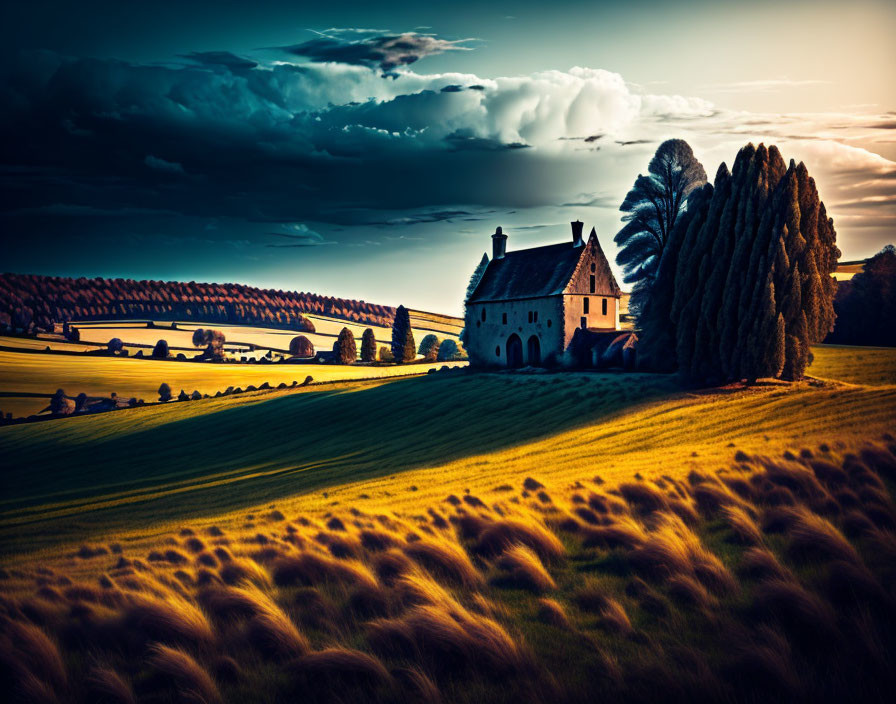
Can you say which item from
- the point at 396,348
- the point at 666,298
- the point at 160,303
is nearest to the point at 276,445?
the point at 666,298

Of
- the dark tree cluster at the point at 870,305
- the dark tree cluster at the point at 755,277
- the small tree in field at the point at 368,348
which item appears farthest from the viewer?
the small tree in field at the point at 368,348

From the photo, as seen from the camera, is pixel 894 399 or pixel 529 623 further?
pixel 894 399

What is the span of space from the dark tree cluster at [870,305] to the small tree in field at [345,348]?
6135 centimetres

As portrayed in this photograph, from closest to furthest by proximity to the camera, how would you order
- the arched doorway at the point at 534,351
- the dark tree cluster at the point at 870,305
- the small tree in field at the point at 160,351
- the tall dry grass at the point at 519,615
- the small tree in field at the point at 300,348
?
the tall dry grass at the point at 519,615 < the dark tree cluster at the point at 870,305 < the arched doorway at the point at 534,351 < the small tree in field at the point at 160,351 < the small tree in field at the point at 300,348

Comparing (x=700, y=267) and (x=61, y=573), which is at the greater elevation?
(x=700, y=267)

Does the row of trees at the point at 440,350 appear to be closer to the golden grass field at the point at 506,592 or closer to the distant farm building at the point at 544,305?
the distant farm building at the point at 544,305

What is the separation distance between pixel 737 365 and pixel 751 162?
10.4 meters

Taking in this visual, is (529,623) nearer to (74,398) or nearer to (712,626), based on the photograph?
(712,626)

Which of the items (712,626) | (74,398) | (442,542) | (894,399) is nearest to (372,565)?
(442,542)

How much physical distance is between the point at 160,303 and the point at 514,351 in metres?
109

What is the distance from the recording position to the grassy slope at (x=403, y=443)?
20828 millimetres

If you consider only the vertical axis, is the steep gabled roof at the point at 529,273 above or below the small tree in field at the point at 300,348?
above

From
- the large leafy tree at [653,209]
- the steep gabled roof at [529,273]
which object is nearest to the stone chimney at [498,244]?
the steep gabled roof at [529,273]

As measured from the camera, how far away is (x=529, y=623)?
22.6 ft
